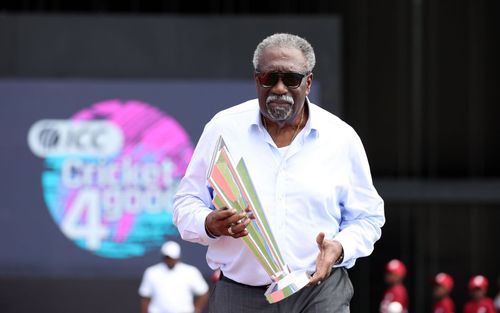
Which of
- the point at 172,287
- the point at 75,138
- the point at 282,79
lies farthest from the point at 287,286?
the point at 75,138

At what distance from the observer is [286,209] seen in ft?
15.6

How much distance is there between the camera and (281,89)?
475 centimetres

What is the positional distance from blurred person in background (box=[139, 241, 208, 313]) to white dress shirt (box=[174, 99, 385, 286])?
9299 mm

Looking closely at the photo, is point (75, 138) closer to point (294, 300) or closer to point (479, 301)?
point (479, 301)

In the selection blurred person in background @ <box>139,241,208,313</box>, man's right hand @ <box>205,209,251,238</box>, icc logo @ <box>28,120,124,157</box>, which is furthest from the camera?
icc logo @ <box>28,120,124,157</box>

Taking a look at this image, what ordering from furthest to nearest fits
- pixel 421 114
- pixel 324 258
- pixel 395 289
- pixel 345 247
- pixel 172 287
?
pixel 421 114
pixel 395 289
pixel 172 287
pixel 345 247
pixel 324 258

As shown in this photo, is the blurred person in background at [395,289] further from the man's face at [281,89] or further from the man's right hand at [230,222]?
the man's right hand at [230,222]

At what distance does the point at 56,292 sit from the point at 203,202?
1097 centimetres

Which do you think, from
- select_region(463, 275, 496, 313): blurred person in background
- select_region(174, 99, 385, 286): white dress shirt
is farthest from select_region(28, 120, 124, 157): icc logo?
select_region(174, 99, 385, 286): white dress shirt

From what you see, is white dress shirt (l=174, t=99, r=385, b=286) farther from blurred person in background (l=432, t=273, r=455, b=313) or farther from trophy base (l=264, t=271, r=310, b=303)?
blurred person in background (l=432, t=273, r=455, b=313)

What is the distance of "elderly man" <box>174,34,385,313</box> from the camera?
4.75 m

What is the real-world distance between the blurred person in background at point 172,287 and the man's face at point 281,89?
949 centimetres

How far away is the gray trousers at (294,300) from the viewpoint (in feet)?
15.8

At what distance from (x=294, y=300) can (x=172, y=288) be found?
9.63m
